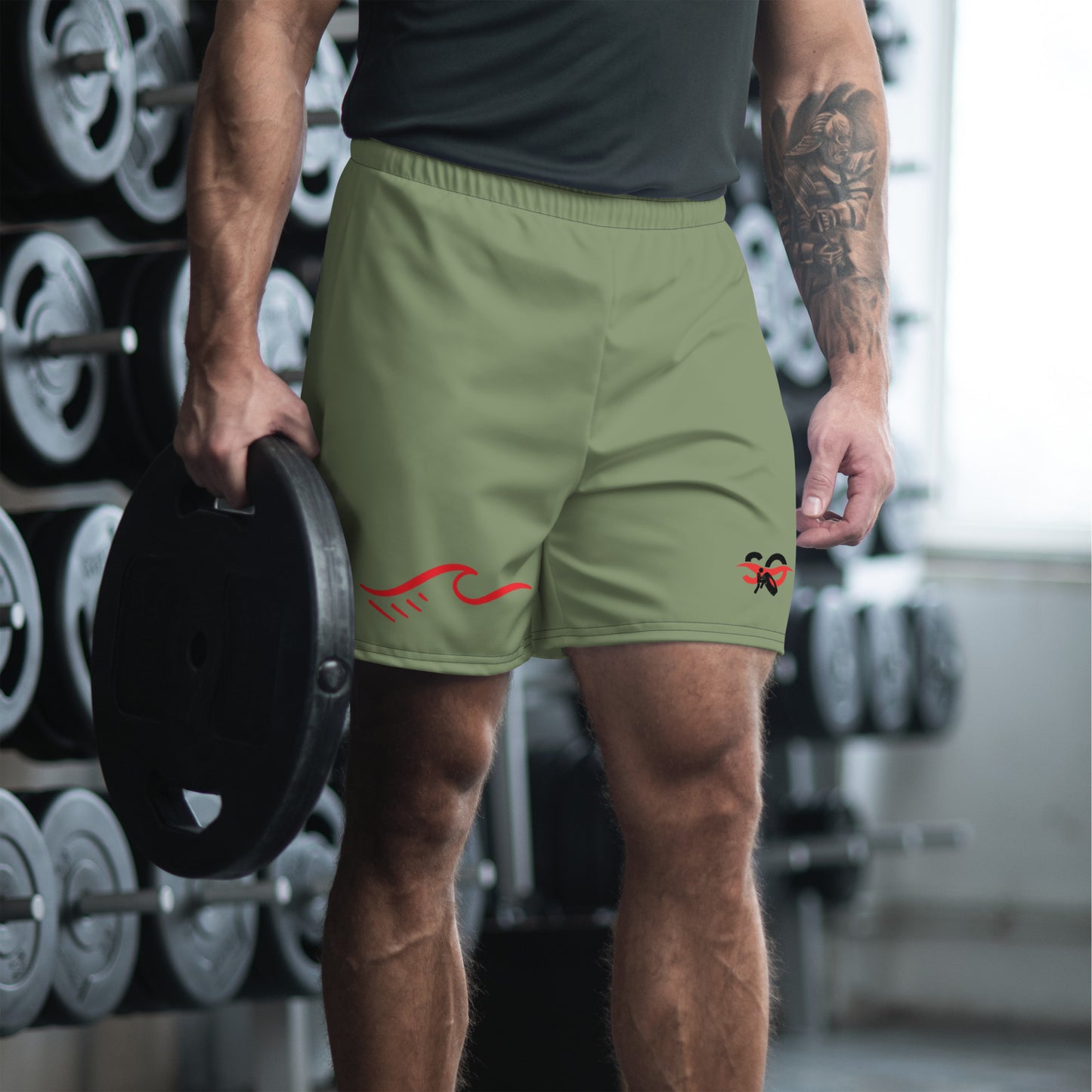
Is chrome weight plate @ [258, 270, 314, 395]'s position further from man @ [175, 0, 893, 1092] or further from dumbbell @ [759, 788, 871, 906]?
dumbbell @ [759, 788, 871, 906]

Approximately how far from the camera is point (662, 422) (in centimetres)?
115

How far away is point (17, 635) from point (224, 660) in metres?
0.59

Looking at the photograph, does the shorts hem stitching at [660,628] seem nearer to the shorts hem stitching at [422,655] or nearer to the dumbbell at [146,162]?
the shorts hem stitching at [422,655]

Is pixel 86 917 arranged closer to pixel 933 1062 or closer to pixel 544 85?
pixel 544 85

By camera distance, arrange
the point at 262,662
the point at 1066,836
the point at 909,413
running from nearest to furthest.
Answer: the point at 262,662
the point at 1066,836
the point at 909,413

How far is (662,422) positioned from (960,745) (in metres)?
2.34

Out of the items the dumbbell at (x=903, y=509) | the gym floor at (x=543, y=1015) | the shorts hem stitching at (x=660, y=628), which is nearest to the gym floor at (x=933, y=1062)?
the gym floor at (x=543, y=1015)

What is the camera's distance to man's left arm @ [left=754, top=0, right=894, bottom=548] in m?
1.27

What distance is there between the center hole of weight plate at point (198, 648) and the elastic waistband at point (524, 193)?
38cm

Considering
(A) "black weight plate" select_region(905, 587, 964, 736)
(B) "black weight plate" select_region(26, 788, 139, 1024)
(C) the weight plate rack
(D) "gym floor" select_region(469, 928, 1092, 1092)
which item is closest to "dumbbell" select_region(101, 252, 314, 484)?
(C) the weight plate rack

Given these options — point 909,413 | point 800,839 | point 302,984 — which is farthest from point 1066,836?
→ point 302,984

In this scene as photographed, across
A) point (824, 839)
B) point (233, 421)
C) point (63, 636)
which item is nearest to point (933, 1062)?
point (824, 839)

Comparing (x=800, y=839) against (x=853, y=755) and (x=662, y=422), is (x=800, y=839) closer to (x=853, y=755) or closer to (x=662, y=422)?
(x=853, y=755)

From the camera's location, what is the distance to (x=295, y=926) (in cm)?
193
